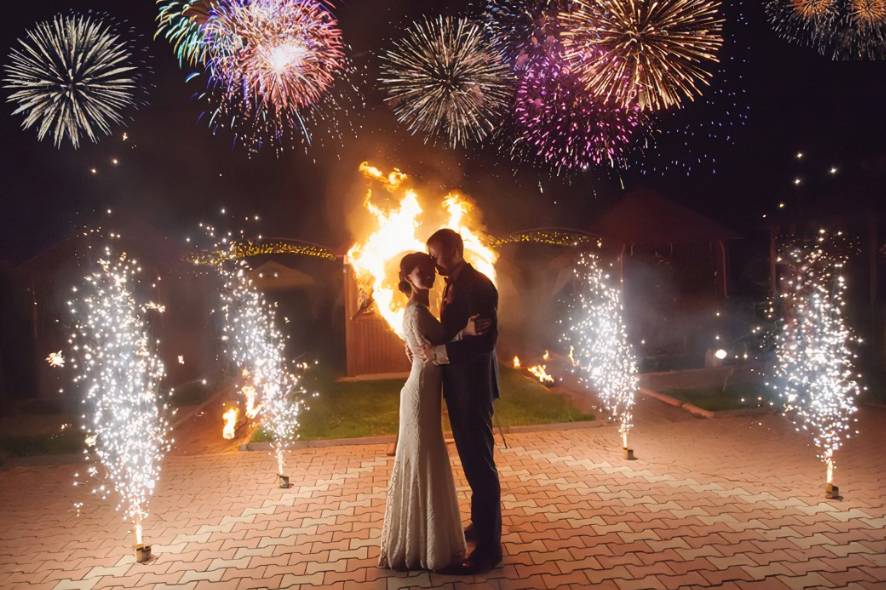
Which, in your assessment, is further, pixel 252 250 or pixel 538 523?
pixel 252 250

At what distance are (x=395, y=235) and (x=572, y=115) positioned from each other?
19.6ft

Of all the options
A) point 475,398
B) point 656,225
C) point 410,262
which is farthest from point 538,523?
point 656,225

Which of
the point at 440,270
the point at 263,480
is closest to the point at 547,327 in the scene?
the point at 263,480

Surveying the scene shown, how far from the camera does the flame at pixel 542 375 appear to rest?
13273mm

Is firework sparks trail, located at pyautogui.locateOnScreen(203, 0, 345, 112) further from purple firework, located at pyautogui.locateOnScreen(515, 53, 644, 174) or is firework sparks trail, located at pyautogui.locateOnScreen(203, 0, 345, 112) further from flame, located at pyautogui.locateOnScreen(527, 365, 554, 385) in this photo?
flame, located at pyautogui.locateOnScreen(527, 365, 554, 385)

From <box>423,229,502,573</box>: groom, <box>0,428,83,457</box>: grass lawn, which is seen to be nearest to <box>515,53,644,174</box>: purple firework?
<box>423,229,502,573</box>: groom

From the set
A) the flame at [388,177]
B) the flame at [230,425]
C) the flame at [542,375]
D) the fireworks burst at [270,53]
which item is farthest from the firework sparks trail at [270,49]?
the flame at [542,375]

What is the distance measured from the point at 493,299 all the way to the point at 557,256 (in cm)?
1515

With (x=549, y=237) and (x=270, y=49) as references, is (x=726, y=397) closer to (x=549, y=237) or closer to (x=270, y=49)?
(x=549, y=237)

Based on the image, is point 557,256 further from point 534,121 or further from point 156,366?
point 156,366

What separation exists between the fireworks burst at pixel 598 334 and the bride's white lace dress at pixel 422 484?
6806mm

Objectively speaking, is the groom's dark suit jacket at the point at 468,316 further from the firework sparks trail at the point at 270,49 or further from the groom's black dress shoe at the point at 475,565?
the firework sparks trail at the point at 270,49

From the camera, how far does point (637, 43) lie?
8828 millimetres

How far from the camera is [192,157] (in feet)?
71.3
